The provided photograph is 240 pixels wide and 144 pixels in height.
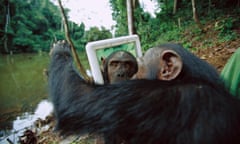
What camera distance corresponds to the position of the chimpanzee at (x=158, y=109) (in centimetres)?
141

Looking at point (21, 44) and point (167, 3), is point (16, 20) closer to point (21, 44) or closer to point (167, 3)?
point (21, 44)

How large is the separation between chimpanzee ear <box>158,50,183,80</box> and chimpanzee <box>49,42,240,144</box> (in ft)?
0.05

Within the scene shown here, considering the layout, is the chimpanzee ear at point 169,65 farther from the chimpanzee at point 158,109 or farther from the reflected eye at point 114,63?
the reflected eye at point 114,63

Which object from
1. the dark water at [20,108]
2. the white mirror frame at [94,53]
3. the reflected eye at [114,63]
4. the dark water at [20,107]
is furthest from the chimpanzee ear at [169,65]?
the dark water at [20,107]

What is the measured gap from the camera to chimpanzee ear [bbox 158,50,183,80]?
1.67 meters

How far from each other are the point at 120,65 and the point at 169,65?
5.37 ft

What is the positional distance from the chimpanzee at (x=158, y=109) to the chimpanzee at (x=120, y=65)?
4.49 feet

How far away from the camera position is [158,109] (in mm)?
1550

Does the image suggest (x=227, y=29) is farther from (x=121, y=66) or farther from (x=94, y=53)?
(x=94, y=53)

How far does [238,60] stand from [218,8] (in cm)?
1668

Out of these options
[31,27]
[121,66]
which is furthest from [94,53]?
[31,27]

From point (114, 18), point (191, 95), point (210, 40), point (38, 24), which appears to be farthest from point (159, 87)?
point (38, 24)

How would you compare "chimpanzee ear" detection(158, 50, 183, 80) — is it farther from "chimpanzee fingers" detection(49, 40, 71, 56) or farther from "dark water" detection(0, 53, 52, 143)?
"dark water" detection(0, 53, 52, 143)

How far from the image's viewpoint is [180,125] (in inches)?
58.0
